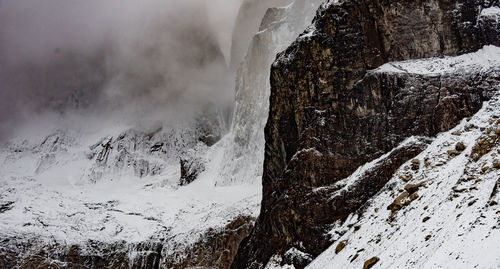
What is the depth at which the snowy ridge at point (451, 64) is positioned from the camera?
→ 205ft

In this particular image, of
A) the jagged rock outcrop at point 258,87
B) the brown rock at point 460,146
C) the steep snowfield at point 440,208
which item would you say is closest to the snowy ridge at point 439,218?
the steep snowfield at point 440,208

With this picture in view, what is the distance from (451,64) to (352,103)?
517 inches

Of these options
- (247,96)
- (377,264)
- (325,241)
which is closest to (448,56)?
(325,241)

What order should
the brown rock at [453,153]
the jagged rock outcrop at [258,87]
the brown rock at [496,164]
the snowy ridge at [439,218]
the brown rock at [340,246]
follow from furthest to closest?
the jagged rock outcrop at [258,87] → the brown rock at [453,153] → the brown rock at [340,246] → the brown rock at [496,164] → the snowy ridge at [439,218]

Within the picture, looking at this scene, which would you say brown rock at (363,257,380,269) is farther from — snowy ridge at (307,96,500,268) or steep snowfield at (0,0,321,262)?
steep snowfield at (0,0,321,262)

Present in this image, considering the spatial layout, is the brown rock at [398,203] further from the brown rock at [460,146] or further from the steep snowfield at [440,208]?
the brown rock at [460,146]

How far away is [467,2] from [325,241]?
37826 mm

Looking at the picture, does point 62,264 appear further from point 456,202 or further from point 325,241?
point 456,202

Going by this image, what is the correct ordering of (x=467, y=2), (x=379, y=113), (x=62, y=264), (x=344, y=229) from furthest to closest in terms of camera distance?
(x=62, y=264) < (x=467, y=2) < (x=379, y=113) < (x=344, y=229)

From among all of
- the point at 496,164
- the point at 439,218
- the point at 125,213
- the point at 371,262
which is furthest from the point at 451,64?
the point at 125,213

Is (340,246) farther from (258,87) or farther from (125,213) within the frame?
(125,213)

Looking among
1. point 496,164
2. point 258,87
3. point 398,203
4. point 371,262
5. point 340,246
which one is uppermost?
point 258,87

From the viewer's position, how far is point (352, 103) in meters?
67.9

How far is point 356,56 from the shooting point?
69.8 metres
